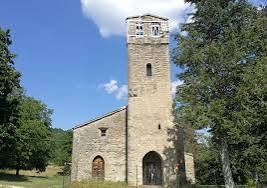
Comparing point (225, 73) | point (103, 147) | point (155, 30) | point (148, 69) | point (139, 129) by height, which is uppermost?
point (155, 30)

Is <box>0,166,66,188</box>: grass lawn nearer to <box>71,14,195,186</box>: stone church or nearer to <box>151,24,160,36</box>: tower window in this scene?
<box>71,14,195,186</box>: stone church

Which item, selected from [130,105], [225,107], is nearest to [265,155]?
[225,107]

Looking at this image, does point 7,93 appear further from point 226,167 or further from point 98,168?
point 226,167

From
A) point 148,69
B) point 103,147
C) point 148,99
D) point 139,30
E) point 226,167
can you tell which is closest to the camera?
point 226,167

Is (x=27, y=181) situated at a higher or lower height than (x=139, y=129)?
lower

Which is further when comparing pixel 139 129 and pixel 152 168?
pixel 152 168

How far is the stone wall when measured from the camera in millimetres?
28500

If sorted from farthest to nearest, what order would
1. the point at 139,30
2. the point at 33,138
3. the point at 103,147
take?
the point at 33,138
the point at 139,30
the point at 103,147

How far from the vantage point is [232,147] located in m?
25.6

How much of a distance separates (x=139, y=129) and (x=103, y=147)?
11.5 feet

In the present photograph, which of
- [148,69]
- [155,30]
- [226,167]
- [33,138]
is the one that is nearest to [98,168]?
[148,69]

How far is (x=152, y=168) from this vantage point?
95.2 feet

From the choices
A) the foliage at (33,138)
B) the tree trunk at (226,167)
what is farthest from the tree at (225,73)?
the foliage at (33,138)

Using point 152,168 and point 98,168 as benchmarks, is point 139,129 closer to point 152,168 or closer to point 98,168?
point 152,168
